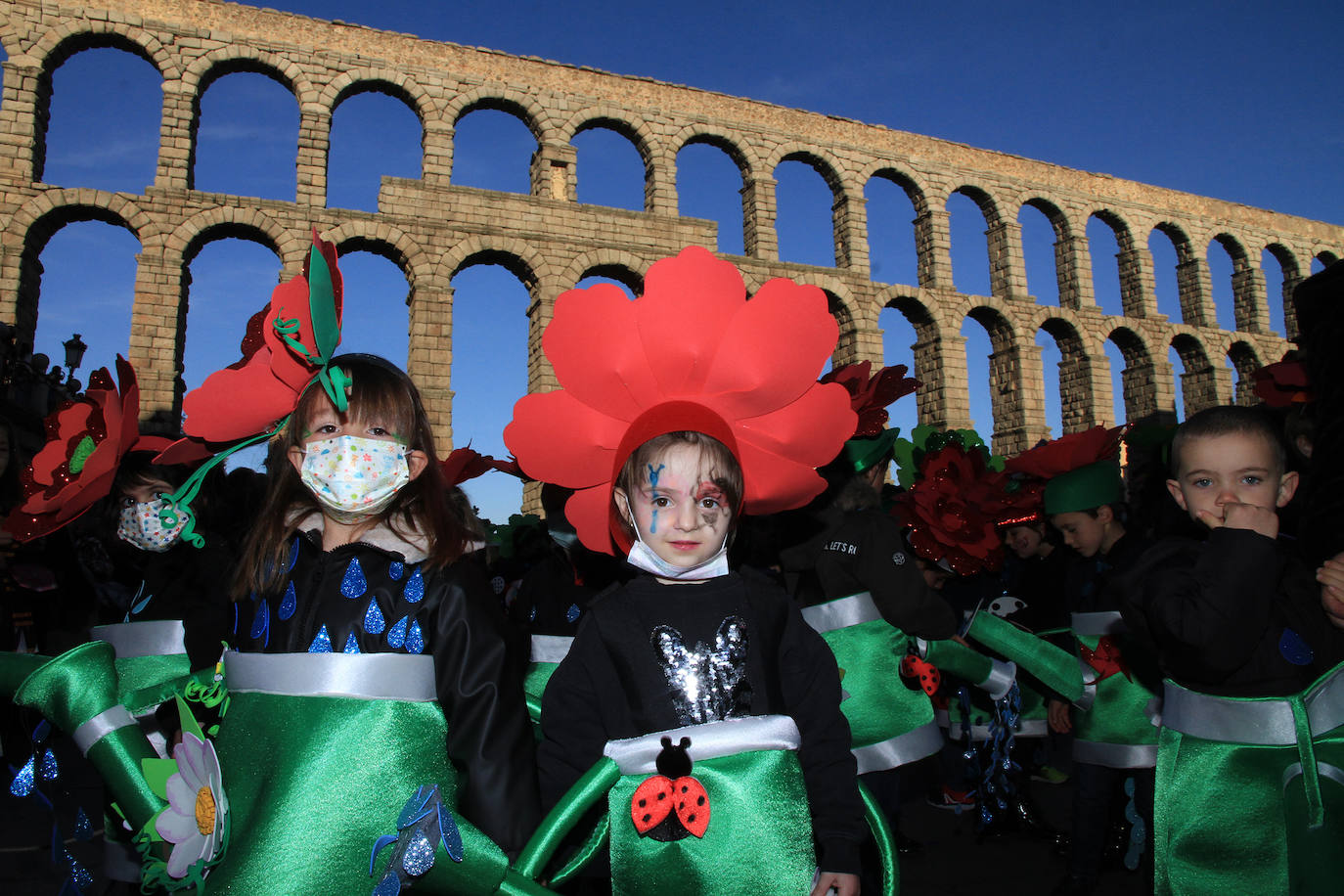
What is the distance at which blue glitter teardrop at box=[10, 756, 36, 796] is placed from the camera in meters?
2.25

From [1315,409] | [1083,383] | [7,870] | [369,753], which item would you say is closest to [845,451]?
[1315,409]

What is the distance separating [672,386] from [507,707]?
78cm

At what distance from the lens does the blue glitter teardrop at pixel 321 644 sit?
1.70 m

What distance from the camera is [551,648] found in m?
3.72

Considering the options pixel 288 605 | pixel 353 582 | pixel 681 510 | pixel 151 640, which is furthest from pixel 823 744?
pixel 151 640

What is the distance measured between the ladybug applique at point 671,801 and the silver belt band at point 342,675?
499mm

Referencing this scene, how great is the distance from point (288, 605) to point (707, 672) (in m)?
0.91

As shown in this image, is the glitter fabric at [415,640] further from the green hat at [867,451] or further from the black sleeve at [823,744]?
the green hat at [867,451]

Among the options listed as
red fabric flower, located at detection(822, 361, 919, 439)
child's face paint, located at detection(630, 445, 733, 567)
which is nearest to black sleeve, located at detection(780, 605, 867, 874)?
child's face paint, located at detection(630, 445, 733, 567)

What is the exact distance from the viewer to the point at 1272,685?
189cm

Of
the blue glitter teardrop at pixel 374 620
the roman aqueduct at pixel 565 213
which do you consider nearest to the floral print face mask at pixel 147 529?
the blue glitter teardrop at pixel 374 620

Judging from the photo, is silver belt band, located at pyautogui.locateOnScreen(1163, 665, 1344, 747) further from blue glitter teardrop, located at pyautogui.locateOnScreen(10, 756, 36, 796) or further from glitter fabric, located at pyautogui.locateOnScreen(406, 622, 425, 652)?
blue glitter teardrop, located at pyautogui.locateOnScreen(10, 756, 36, 796)

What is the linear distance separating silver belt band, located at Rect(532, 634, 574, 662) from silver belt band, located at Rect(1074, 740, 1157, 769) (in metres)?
2.11

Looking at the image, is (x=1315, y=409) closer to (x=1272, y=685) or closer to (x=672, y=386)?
(x=1272, y=685)
